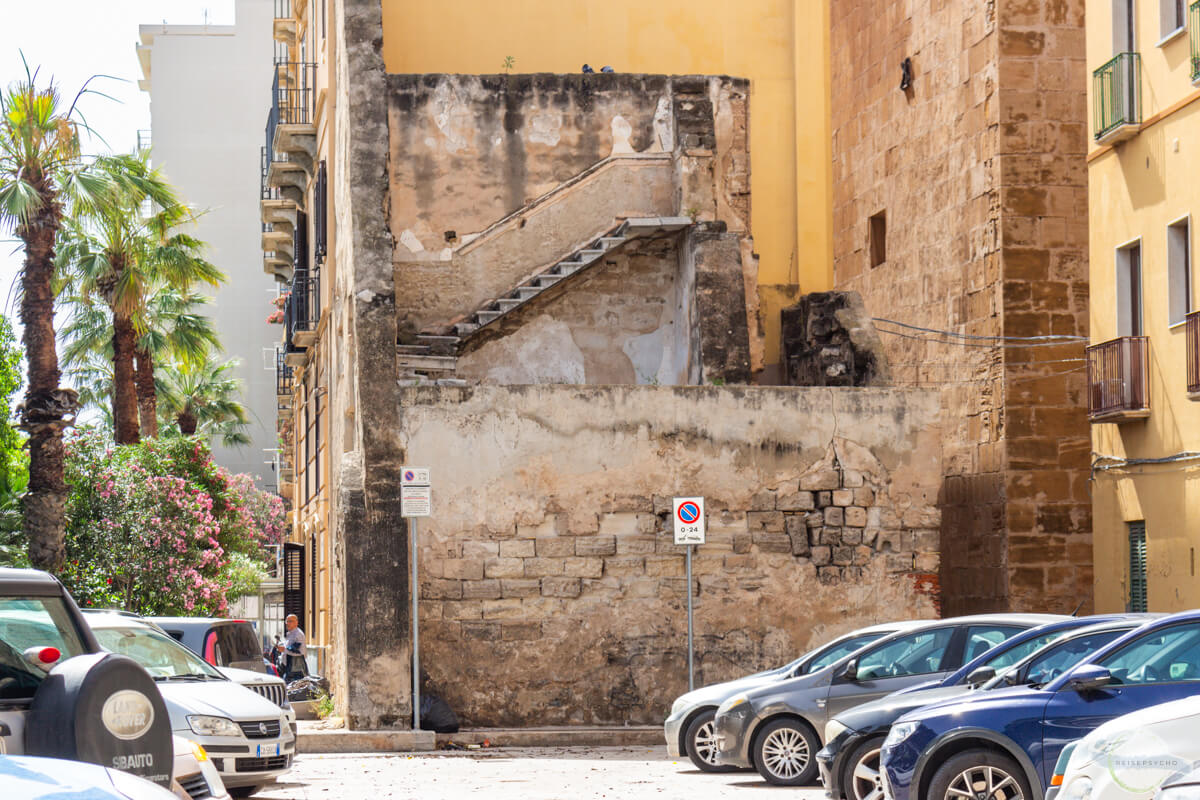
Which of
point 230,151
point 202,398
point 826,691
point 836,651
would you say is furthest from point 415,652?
point 230,151

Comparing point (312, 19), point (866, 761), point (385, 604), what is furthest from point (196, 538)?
point (866, 761)

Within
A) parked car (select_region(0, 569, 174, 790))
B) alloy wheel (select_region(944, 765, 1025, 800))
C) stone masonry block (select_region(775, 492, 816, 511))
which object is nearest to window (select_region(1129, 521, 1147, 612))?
stone masonry block (select_region(775, 492, 816, 511))

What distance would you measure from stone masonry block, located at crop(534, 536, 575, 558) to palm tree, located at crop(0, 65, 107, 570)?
9124 mm

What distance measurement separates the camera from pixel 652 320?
26.4 meters

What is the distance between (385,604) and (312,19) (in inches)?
567

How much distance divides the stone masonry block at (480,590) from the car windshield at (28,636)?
12.4 metres

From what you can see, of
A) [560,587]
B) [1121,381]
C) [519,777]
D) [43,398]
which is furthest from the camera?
[43,398]

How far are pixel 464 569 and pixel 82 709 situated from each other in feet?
43.8

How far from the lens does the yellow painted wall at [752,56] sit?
31875mm

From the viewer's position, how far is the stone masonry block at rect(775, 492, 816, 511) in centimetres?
2077

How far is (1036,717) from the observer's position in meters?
10.4

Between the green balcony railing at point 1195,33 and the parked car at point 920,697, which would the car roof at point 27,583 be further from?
the green balcony railing at point 1195,33

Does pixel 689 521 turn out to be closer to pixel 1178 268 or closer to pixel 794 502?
pixel 794 502

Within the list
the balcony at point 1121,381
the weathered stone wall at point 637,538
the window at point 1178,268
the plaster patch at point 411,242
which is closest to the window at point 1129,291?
the balcony at point 1121,381
